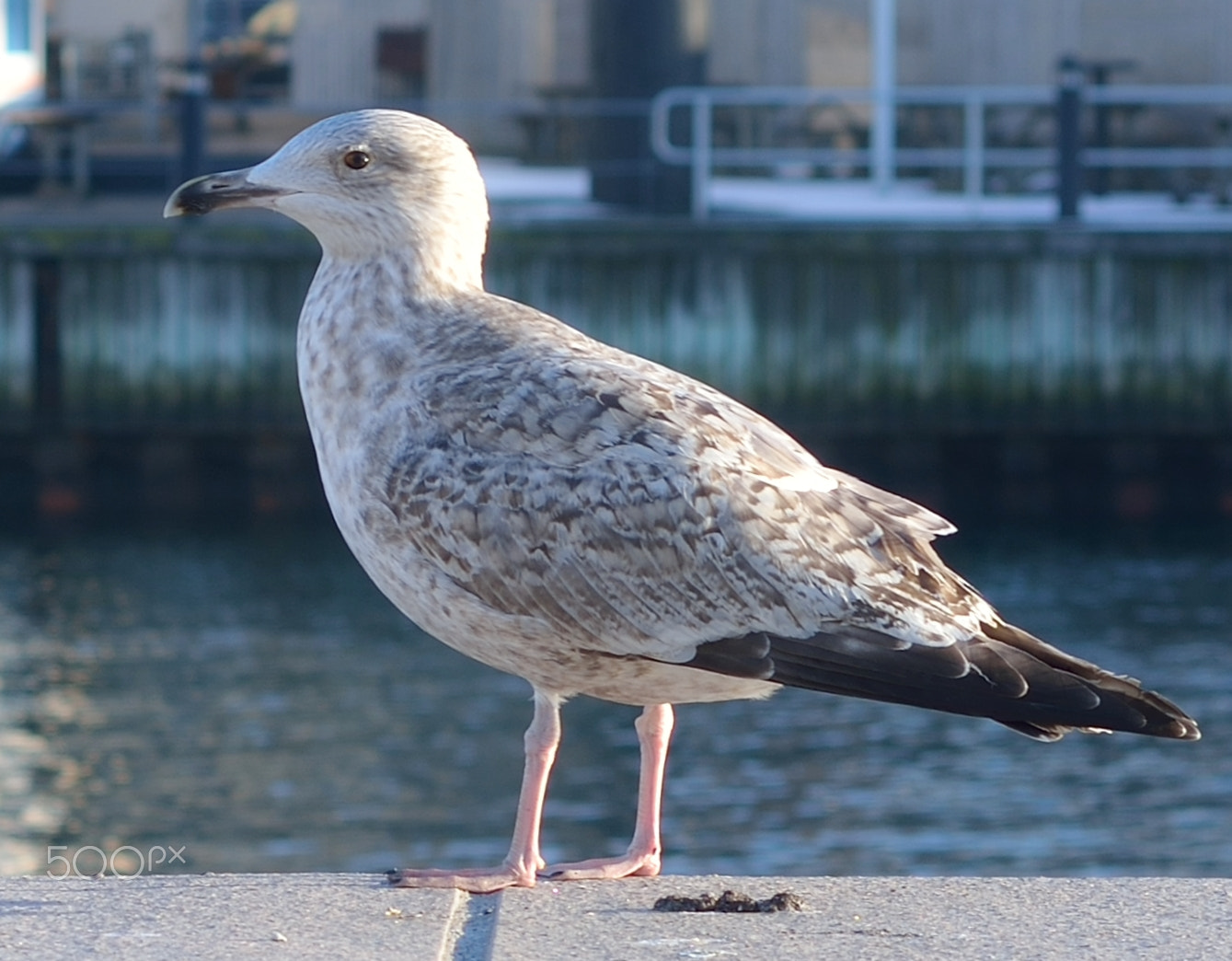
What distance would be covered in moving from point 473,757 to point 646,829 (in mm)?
9950

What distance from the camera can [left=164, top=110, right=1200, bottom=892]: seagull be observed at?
4371 millimetres

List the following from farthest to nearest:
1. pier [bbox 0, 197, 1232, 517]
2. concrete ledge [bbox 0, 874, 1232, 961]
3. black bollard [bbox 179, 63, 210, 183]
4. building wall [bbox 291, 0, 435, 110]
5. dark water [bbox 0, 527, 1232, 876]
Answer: building wall [bbox 291, 0, 435, 110] < black bollard [bbox 179, 63, 210, 183] < pier [bbox 0, 197, 1232, 517] < dark water [bbox 0, 527, 1232, 876] < concrete ledge [bbox 0, 874, 1232, 961]

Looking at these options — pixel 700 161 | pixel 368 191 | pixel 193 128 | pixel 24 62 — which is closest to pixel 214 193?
pixel 368 191

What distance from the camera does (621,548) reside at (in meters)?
4.51

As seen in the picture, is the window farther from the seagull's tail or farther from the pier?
the seagull's tail

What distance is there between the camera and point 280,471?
2239 centimetres

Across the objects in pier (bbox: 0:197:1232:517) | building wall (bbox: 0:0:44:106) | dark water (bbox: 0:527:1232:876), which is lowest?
dark water (bbox: 0:527:1232:876)

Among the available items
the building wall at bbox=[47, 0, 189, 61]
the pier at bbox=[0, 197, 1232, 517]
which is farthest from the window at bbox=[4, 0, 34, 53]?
the pier at bbox=[0, 197, 1232, 517]

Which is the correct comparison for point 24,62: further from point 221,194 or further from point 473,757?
point 221,194

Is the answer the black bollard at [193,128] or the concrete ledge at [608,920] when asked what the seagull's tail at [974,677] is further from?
the black bollard at [193,128]

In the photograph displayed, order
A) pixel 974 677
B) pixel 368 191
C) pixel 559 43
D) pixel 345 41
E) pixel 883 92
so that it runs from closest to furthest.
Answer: pixel 974 677, pixel 368 191, pixel 883 92, pixel 559 43, pixel 345 41

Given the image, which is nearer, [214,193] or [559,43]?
[214,193]

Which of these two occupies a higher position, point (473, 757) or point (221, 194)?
point (221, 194)

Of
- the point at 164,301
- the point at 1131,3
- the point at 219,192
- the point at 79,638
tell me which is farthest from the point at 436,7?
the point at 219,192
